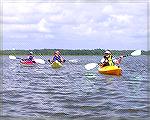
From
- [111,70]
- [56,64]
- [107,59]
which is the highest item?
[56,64]

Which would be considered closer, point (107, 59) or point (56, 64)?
point (107, 59)

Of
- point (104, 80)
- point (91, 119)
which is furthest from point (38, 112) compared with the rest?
point (104, 80)

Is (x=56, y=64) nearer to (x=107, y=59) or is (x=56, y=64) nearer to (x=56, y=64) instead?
(x=56, y=64)

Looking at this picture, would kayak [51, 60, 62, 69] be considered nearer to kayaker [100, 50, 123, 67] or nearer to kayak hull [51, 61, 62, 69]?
kayak hull [51, 61, 62, 69]

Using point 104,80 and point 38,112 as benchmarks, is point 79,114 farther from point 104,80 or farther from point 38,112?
point 104,80

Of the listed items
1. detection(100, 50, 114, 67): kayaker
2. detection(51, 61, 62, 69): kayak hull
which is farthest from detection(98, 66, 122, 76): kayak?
detection(51, 61, 62, 69): kayak hull

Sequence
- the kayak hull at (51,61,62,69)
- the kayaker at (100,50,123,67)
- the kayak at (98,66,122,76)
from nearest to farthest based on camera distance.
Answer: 1. the kayaker at (100,50,123,67)
2. the kayak at (98,66,122,76)
3. the kayak hull at (51,61,62,69)

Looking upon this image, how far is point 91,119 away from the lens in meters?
7.55

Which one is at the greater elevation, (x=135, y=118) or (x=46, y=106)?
(x=46, y=106)

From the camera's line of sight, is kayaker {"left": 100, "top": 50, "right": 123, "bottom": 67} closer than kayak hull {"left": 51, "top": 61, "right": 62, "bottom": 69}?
Yes

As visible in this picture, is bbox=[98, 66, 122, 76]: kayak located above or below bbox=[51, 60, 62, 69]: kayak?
below

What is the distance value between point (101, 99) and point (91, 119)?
2640mm

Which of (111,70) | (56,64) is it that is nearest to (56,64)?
(56,64)

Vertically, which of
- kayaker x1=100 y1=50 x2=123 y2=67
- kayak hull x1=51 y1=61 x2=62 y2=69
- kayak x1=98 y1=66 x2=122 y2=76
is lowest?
kayak x1=98 y1=66 x2=122 y2=76
